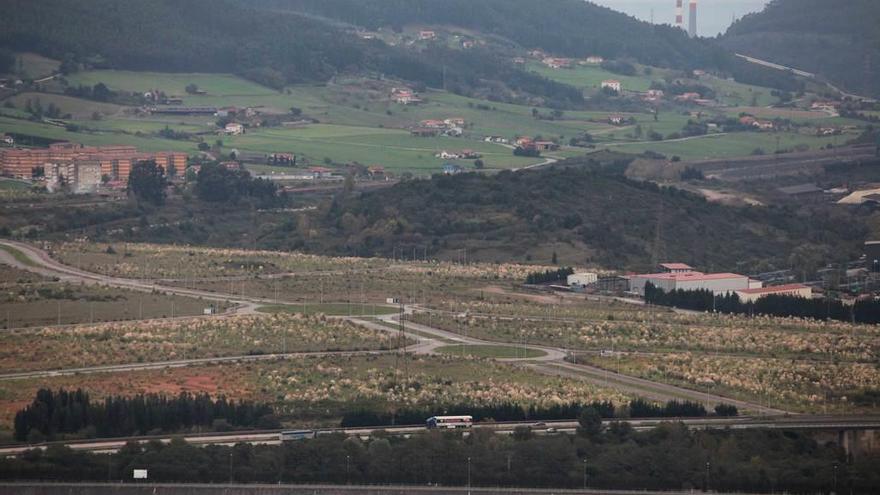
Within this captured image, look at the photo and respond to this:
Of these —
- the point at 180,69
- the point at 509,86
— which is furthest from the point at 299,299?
the point at 509,86

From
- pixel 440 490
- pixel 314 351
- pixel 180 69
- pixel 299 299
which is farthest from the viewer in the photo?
pixel 180 69

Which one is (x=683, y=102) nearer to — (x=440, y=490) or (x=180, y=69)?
(x=180, y=69)

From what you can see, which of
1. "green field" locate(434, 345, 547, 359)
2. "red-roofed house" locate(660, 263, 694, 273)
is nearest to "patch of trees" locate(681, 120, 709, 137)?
"red-roofed house" locate(660, 263, 694, 273)

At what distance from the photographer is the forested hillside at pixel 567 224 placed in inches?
4097

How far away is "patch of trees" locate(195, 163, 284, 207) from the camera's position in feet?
384

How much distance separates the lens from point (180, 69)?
162 m

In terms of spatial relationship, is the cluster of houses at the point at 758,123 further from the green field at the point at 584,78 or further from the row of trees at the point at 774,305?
the row of trees at the point at 774,305

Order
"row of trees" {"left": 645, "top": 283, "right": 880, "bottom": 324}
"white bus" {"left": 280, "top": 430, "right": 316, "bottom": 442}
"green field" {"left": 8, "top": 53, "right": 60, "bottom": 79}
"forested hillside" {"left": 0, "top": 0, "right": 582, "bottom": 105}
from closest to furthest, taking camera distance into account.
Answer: "white bus" {"left": 280, "top": 430, "right": 316, "bottom": 442}, "row of trees" {"left": 645, "top": 283, "right": 880, "bottom": 324}, "green field" {"left": 8, "top": 53, "right": 60, "bottom": 79}, "forested hillside" {"left": 0, "top": 0, "right": 582, "bottom": 105}

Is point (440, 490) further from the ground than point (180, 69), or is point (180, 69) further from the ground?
point (180, 69)

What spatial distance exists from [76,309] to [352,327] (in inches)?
420

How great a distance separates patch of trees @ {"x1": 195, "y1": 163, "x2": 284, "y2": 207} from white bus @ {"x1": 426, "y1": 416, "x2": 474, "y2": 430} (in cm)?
6108

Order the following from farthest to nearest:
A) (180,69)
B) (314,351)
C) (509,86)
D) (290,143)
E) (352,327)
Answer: (509,86)
(180,69)
(290,143)
(352,327)
(314,351)

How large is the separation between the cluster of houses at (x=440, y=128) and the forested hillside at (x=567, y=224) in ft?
105

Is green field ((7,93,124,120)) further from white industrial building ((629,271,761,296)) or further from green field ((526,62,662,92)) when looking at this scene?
white industrial building ((629,271,761,296))
